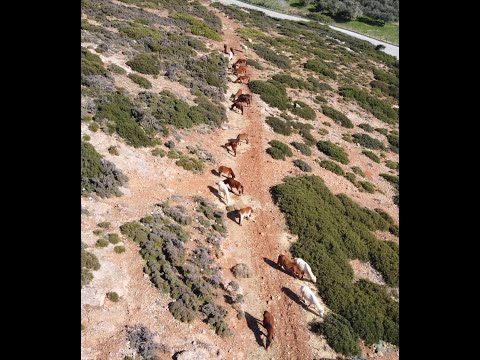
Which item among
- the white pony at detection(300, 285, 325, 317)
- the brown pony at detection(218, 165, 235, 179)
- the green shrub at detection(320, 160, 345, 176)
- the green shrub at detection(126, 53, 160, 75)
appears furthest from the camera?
the green shrub at detection(126, 53, 160, 75)

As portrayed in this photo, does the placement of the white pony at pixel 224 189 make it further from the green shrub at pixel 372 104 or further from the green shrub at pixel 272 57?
the green shrub at pixel 272 57

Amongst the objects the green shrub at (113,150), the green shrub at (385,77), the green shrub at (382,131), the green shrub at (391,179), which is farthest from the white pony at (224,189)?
the green shrub at (385,77)

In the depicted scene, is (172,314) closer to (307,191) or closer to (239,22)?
(307,191)

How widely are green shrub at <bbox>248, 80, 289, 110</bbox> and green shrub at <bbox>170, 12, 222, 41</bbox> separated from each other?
39.9 ft

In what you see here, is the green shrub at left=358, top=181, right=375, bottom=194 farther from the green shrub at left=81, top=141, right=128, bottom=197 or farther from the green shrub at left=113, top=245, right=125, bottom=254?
the green shrub at left=113, top=245, right=125, bottom=254

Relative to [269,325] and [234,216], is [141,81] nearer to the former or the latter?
[234,216]

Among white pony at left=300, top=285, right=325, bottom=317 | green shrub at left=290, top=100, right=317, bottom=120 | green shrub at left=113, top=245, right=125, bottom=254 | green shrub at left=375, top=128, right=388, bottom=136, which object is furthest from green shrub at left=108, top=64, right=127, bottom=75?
green shrub at left=375, top=128, right=388, bottom=136

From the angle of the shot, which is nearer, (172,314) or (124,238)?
(172,314)

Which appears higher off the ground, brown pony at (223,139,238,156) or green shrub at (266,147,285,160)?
brown pony at (223,139,238,156)

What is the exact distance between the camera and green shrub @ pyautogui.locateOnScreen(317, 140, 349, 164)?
26.0m

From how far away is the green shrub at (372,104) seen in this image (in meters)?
36.5

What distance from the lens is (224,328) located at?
465 inches

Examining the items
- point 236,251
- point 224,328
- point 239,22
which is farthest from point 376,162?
point 239,22
